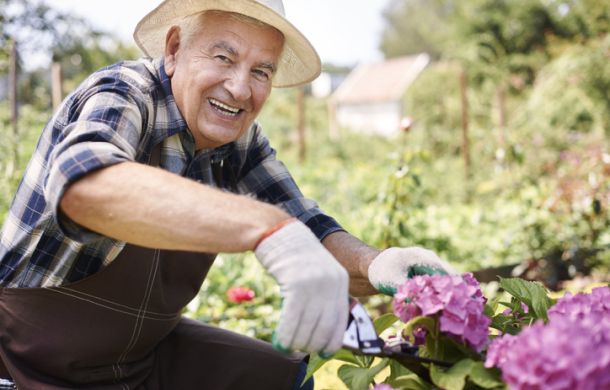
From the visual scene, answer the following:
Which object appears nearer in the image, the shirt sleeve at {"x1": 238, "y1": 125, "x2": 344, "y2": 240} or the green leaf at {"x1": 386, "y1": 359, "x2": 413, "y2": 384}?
the green leaf at {"x1": 386, "y1": 359, "x2": 413, "y2": 384}

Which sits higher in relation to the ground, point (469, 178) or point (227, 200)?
point (227, 200)

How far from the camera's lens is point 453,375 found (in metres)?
1.24

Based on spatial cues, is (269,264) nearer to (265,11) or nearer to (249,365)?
(265,11)

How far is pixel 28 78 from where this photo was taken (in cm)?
1285

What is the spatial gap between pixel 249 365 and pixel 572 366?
1205mm

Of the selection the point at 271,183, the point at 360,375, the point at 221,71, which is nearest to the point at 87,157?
the point at 221,71

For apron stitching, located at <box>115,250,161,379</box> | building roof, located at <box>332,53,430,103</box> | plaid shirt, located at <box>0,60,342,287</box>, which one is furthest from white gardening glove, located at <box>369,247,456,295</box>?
building roof, located at <box>332,53,430,103</box>

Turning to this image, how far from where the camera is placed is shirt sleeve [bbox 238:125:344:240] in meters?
2.09

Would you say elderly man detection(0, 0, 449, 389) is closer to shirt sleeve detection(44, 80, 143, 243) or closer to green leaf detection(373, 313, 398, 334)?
shirt sleeve detection(44, 80, 143, 243)

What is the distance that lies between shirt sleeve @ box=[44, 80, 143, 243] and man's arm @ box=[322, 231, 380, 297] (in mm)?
658

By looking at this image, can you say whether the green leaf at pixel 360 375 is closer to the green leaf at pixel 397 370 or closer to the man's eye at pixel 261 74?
the green leaf at pixel 397 370

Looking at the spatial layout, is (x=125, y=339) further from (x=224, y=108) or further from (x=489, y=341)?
(x=489, y=341)

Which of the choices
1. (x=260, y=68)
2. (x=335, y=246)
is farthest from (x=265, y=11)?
(x=335, y=246)

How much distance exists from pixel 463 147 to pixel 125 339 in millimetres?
7044
